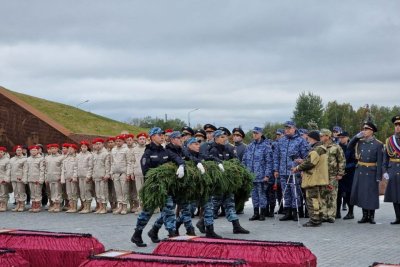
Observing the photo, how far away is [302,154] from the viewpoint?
1275 cm

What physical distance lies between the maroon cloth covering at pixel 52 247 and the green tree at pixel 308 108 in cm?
7311

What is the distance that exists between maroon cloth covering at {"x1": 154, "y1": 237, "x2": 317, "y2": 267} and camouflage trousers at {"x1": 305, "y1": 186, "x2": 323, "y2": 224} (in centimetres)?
532

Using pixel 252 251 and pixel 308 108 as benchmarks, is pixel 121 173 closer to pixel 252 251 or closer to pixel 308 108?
pixel 252 251

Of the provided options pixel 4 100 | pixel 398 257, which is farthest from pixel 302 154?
pixel 4 100

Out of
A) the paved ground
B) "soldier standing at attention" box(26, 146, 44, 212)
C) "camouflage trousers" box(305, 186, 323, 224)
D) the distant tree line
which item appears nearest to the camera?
the paved ground

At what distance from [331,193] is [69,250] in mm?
6982

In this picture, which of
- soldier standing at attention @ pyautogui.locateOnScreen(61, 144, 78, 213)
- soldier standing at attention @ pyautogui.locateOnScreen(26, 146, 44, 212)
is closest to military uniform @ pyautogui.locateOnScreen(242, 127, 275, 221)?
soldier standing at attention @ pyautogui.locateOnScreen(61, 144, 78, 213)

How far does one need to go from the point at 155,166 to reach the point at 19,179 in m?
8.01

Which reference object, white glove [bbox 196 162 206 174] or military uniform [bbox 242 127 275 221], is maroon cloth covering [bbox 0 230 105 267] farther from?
military uniform [bbox 242 127 275 221]

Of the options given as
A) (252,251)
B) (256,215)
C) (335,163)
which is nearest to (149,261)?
(252,251)

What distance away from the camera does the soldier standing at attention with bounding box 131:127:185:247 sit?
952 centimetres

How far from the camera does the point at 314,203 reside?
1188 centimetres

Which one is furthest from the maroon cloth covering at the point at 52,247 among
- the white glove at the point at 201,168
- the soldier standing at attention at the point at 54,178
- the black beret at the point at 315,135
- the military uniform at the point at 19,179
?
the military uniform at the point at 19,179

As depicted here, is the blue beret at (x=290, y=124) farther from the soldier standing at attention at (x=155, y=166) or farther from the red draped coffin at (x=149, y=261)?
the red draped coffin at (x=149, y=261)
